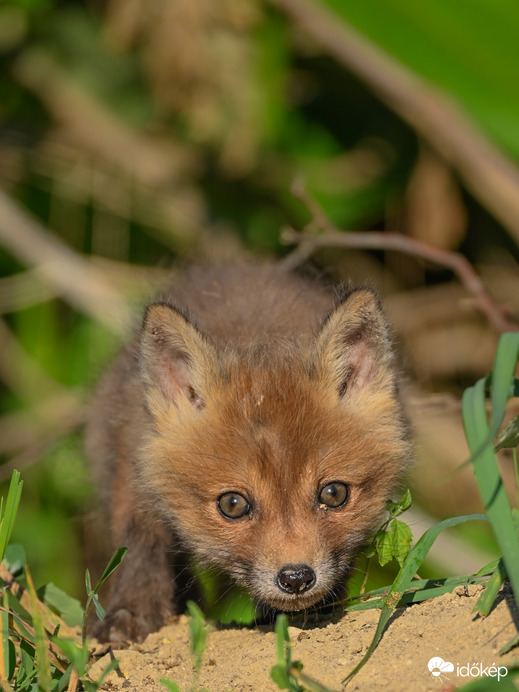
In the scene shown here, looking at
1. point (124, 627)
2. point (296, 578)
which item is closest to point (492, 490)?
point (296, 578)

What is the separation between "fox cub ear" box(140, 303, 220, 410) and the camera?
3578mm

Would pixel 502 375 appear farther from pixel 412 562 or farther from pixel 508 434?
pixel 412 562

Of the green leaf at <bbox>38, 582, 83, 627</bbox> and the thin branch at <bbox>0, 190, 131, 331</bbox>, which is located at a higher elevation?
the thin branch at <bbox>0, 190, 131, 331</bbox>

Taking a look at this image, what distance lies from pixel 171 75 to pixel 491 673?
5.89m

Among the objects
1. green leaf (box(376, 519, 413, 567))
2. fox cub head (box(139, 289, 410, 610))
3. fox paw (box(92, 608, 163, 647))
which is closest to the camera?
green leaf (box(376, 519, 413, 567))

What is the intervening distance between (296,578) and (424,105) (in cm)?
469

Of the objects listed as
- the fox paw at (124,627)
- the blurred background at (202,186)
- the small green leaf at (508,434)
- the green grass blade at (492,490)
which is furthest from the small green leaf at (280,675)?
the blurred background at (202,186)

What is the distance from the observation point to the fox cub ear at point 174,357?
3.58m

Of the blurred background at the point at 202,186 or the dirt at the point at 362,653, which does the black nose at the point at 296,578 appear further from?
the blurred background at the point at 202,186

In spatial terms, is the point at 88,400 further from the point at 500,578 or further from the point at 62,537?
the point at 500,578

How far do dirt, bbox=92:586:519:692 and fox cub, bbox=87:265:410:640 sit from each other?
199mm

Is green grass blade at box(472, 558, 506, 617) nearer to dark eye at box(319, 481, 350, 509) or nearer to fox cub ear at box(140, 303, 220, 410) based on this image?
dark eye at box(319, 481, 350, 509)

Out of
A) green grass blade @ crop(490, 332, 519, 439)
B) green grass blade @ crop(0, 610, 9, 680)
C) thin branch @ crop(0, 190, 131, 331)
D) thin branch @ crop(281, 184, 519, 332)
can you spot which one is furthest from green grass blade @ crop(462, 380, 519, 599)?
thin branch @ crop(0, 190, 131, 331)

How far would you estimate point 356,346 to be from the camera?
12.2 ft
